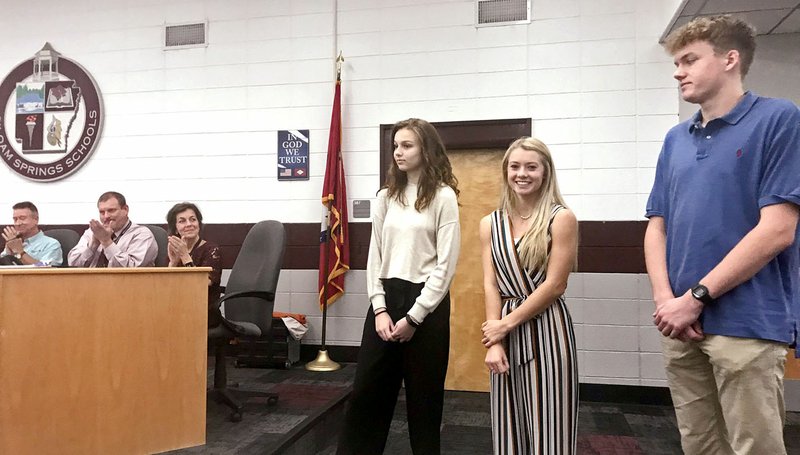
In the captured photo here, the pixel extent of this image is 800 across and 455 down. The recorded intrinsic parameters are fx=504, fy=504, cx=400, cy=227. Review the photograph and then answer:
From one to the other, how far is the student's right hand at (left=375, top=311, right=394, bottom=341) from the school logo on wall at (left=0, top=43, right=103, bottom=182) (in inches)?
153

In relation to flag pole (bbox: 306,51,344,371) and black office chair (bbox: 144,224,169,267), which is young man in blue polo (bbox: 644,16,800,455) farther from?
black office chair (bbox: 144,224,169,267)

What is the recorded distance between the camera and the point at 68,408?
167 centimetres

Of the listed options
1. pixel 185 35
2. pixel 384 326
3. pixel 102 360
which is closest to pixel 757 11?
pixel 384 326

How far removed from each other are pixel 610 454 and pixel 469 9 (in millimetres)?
3038

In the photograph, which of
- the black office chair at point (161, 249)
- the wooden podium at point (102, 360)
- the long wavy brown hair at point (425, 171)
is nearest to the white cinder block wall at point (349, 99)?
the black office chair at point (161, 249)

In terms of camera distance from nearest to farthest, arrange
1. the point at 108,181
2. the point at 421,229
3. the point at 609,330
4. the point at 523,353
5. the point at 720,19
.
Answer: the point at 720,19 < the point at 523,353 < the point at 421,229 < the point at 609,330 < the point at 108,181

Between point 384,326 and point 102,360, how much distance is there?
1016mm

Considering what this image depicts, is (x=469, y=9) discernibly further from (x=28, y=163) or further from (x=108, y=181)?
(x=28, y=163)

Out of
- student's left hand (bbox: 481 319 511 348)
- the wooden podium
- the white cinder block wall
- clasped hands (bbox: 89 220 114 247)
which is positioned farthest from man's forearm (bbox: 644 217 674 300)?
clasped hands (bbox: 89 220 114 247)

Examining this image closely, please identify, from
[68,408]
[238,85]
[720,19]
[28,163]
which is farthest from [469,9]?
[28,163]

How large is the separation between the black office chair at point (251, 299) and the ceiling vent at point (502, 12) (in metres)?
2.19

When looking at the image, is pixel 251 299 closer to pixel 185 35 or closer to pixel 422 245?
pixel 422 245

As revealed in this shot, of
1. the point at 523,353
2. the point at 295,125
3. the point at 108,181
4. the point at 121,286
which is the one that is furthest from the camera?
the point at 108,181

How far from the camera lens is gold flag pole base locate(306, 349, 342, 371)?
3623mm
